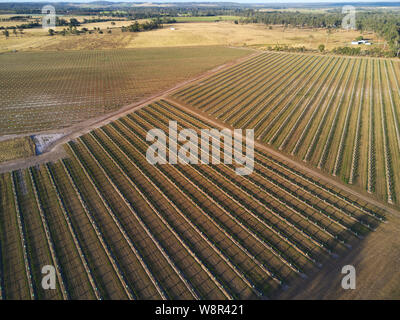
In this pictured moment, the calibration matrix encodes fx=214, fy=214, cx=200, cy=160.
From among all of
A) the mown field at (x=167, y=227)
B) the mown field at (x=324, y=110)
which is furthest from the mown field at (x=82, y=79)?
the mown field at (x=167, y=227)

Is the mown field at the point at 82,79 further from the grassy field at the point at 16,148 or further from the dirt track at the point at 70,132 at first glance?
the grassy field at the point at 16,148

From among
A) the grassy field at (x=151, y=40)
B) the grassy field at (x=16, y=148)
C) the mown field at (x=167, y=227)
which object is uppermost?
the grassy field at (x=151, y=40)

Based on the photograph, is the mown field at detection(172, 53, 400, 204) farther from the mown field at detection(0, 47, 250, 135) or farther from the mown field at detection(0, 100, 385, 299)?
the mown field at detection(0, 47, 250, 135)

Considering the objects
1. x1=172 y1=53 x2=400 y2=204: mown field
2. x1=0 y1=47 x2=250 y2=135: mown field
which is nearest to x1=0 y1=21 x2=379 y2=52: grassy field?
x1=0 y1=47 x2=250 y2=135: mown field

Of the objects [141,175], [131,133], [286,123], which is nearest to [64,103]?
[131,133]

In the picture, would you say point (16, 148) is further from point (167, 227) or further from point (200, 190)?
point (200, 190)

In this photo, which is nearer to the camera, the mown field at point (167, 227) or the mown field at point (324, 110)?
the mown field at point (167, 227)
